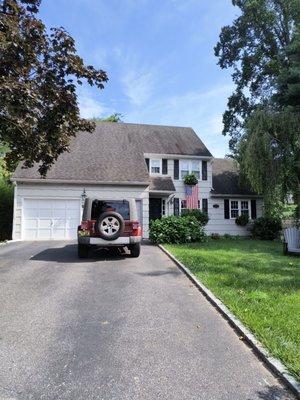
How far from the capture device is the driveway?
12.7ft

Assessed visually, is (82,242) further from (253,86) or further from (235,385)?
(253,86)

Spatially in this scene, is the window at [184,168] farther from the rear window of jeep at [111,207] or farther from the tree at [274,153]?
the rear window of jeep at [111,207]

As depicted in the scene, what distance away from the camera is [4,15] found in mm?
9039

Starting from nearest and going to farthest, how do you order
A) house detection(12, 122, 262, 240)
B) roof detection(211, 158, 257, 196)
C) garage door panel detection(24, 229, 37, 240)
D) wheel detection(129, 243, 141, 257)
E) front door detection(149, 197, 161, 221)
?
wheel detection(129, 243, 141, 257) → garage door panel detection(24, 229, 37, 240) → house detection(12, 122, 262, 240) → front door detection(149, 197, 161, 221) → roof detection(211, 158, 257, 196)

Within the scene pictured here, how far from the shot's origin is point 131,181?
21750mm

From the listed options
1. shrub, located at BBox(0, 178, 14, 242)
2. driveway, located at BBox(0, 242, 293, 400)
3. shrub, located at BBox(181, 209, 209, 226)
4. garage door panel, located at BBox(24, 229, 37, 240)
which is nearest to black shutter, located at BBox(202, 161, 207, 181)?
shrub, located at BBox(181, 209, 209, 226)

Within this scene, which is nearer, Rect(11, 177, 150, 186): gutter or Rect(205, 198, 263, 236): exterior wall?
Rect(11, 177, 150, 186): gutter

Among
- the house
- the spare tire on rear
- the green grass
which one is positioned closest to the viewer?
the green grass

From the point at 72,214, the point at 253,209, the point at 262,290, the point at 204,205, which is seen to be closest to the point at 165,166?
the point at 204,205

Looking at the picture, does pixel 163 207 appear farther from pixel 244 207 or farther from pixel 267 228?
pixel 267 228

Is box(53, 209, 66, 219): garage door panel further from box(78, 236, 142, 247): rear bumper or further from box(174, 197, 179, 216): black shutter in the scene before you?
box(78, 236, 142, 247): rear bumper

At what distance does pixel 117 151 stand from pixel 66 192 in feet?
15.2

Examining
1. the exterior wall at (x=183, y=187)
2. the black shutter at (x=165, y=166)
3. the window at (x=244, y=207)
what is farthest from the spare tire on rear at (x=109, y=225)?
the window at (x=244, y=207)

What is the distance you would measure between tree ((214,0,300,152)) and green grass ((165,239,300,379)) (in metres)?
17.1
